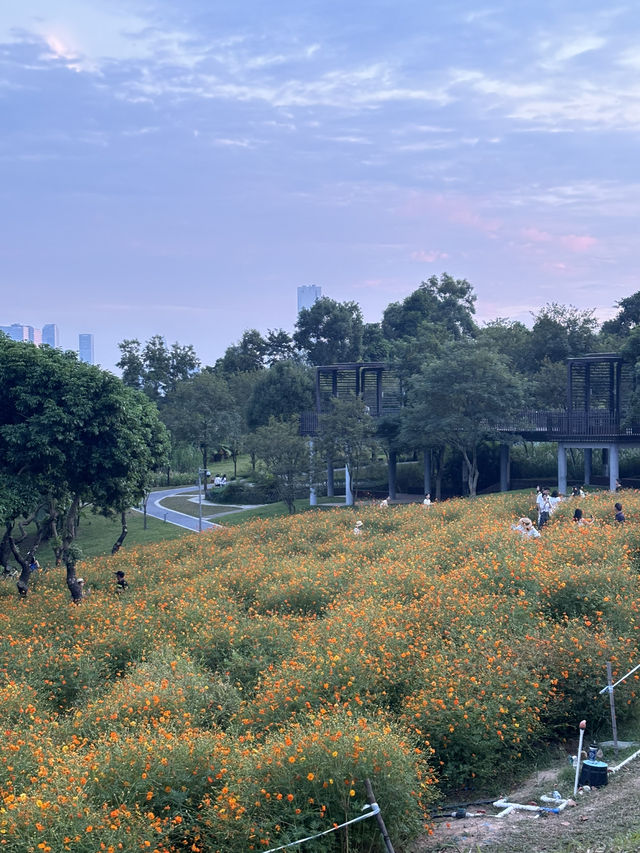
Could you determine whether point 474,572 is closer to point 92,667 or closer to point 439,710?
point 439,710

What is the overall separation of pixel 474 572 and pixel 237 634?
4.81 meters

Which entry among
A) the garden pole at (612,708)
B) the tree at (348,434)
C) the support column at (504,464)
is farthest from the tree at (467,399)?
the garden pole at (612,708)

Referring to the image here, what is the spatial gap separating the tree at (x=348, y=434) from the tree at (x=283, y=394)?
1621 centimetres

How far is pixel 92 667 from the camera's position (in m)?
14.6

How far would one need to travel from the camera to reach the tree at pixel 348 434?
141 feet

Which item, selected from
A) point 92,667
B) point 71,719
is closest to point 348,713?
point 71,719

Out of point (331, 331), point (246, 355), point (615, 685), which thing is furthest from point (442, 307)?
point (615, 685)

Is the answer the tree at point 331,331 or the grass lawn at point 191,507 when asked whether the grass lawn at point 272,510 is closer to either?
the grass lawn at point 191,507

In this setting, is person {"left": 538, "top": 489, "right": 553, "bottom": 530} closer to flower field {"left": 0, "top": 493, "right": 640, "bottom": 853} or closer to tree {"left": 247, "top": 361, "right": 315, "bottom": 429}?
flower field {"left": 0, "top": 493, "right": 640, "bottom": 853}

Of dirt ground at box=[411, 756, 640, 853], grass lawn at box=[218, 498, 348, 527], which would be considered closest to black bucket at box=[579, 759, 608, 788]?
dirt ground at box=[411, 756, 640, 853]

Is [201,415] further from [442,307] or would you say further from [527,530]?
[527,530]

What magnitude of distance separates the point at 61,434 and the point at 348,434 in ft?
80.8

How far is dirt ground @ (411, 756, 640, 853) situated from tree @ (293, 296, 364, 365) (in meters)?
73.6

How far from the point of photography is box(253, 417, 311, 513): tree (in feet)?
140
